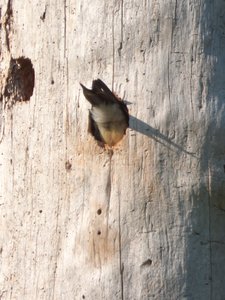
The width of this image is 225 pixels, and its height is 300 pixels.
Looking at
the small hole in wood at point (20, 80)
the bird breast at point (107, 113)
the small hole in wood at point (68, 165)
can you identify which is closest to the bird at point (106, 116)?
the bird breast at point (107, 113)

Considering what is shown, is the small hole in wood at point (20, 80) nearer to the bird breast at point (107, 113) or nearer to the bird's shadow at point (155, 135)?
the bird breast at point (107, 113)

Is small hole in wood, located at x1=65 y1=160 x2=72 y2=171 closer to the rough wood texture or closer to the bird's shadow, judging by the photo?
the rough wood texture

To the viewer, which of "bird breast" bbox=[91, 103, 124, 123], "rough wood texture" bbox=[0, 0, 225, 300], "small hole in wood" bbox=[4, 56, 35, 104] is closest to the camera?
"rough wood texture" bbox=[0, 0, 225, 300]

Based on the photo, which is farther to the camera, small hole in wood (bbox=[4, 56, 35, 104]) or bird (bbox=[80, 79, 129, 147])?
small hole in wood (bbox=[4, 56, 35, 104])

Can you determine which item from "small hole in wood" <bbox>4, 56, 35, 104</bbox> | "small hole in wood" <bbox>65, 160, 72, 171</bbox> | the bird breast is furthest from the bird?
"small hole in wood" <bbox>4, 56, 35, 104</bbox>

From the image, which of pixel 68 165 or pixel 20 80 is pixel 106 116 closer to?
pixel 68 165

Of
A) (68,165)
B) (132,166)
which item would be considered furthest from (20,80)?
(132,166)
